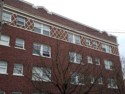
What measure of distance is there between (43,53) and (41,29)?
317 centimetres

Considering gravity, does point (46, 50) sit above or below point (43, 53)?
above

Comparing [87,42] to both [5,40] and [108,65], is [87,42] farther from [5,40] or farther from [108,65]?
[5,40]

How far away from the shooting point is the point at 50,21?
3228cm

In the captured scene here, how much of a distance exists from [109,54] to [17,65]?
738 inches

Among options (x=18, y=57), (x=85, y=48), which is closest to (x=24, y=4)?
(x=18, y=57)

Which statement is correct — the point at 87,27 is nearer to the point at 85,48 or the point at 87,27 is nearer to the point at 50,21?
the point at 85,48

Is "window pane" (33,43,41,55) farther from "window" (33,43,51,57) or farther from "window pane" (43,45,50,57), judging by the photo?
"window pane" (43,45,50,57)

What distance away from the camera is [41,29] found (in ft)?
102

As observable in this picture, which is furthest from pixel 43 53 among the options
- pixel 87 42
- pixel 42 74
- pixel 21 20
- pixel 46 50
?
pixel 87 42

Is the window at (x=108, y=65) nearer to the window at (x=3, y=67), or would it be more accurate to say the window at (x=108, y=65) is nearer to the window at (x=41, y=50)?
the window at (x=41, y=50)

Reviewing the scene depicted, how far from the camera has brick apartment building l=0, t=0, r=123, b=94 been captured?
79.4 feet

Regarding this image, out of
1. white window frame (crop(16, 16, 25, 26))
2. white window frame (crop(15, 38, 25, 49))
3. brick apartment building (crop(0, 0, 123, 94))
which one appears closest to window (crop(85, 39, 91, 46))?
brick apartment building (crop(0, 0, 123, 94))

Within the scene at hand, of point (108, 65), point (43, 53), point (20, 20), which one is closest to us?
point (20, 20)

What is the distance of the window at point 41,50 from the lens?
95.8 ft
